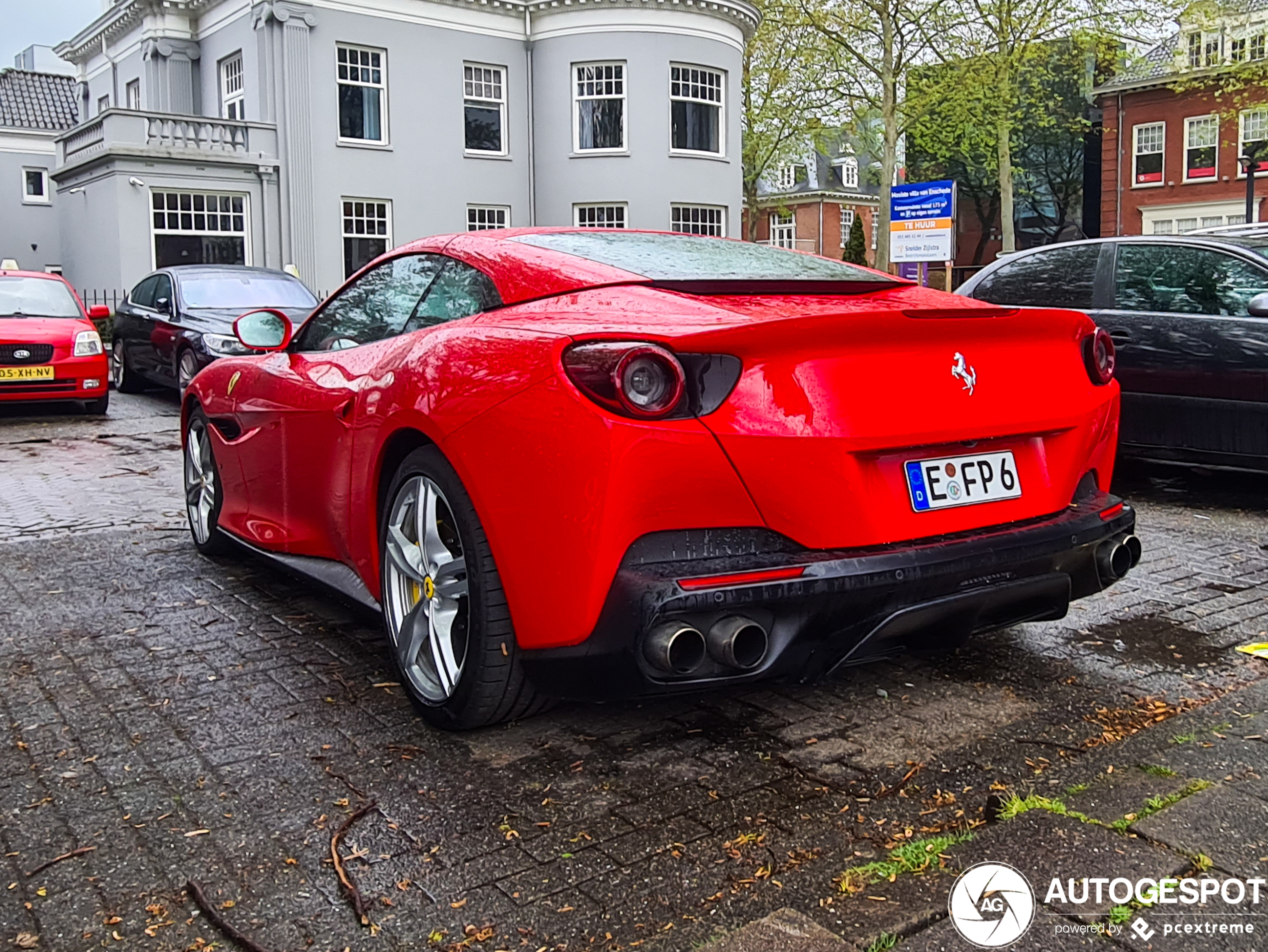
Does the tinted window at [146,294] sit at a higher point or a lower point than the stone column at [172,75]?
lower

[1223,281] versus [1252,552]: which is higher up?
[1223,281]

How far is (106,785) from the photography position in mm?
3098

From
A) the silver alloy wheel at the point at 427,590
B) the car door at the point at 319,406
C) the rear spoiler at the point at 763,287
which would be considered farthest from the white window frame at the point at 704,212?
the silver alloy wheel at the point at 427,590

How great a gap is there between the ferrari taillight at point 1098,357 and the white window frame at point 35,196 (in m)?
44.6

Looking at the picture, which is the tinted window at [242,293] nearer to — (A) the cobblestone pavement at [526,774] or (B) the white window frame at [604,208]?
(A) the cobblestone pavement at [526,774]

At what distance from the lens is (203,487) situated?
5.74 m

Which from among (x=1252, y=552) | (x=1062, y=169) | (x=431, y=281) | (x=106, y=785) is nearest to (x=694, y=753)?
(x=106, y=785)

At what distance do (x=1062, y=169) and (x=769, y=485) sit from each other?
53.6 meters

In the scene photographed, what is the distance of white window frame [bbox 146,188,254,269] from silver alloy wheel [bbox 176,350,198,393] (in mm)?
12176

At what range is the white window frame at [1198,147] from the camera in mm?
40625

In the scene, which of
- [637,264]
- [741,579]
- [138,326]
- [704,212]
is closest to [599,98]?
[704,212]

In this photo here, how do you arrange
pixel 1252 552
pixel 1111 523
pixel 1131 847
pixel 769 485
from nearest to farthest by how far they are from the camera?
pixel 1131 847, pixel 769 485, pixel 1111 523, pixel 1252 552

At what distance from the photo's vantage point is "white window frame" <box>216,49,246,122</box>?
2645cm

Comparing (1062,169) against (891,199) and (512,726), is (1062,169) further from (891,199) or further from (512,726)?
(512,726)
